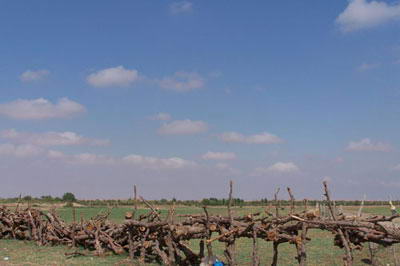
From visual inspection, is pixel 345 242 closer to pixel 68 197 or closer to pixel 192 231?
pixel 192 231

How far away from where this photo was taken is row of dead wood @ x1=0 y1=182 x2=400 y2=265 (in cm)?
805

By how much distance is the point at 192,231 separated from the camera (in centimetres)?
1007

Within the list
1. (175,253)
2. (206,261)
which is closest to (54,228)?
(175,253)

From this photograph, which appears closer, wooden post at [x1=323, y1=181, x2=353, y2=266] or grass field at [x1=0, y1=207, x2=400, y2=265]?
wooden post at [x1=323, y1=181, x2=353, y2=266]

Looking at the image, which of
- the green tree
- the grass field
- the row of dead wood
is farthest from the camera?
the green tree

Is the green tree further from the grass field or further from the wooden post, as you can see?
the wooden post

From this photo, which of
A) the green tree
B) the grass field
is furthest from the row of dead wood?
the green tree

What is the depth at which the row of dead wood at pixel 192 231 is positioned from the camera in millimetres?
8047

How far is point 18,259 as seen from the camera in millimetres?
13273

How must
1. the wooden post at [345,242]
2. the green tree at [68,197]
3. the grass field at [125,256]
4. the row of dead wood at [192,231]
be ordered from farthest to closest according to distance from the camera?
the green tree at [68,197], the grass field at [125,256], the row of dead wood at [192,231], the wooden post at [345,242]

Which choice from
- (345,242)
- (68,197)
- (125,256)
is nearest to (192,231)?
(345,242)

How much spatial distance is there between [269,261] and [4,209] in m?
11.3

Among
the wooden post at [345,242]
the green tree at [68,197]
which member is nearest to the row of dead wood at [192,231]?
the wooden post at [345,242]

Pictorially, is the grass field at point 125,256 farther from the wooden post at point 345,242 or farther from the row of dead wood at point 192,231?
the wooden post at point 345,242
